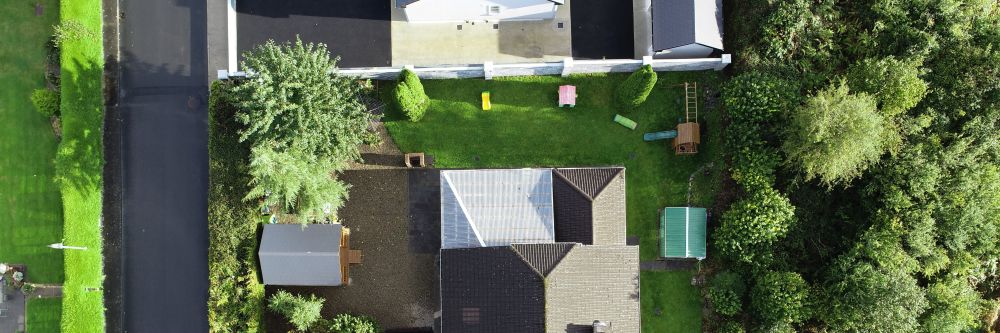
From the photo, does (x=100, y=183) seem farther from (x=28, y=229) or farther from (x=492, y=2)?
(x=492, y=2)

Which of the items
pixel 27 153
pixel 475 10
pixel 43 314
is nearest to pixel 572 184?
pixel 475 10

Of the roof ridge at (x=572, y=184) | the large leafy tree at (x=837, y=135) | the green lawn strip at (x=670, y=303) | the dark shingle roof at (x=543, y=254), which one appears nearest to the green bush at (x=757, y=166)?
the large leafy tree at (x=837, y=135)

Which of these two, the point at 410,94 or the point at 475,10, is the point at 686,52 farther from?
the point at 410,94

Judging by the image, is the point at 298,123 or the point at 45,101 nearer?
the point at 298,123

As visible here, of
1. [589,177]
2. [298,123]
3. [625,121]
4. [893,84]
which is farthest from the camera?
[625,121]

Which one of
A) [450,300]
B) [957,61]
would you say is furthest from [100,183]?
[957,61]

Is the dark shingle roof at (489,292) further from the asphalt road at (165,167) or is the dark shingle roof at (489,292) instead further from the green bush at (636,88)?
the asphalt road at (165,167)
